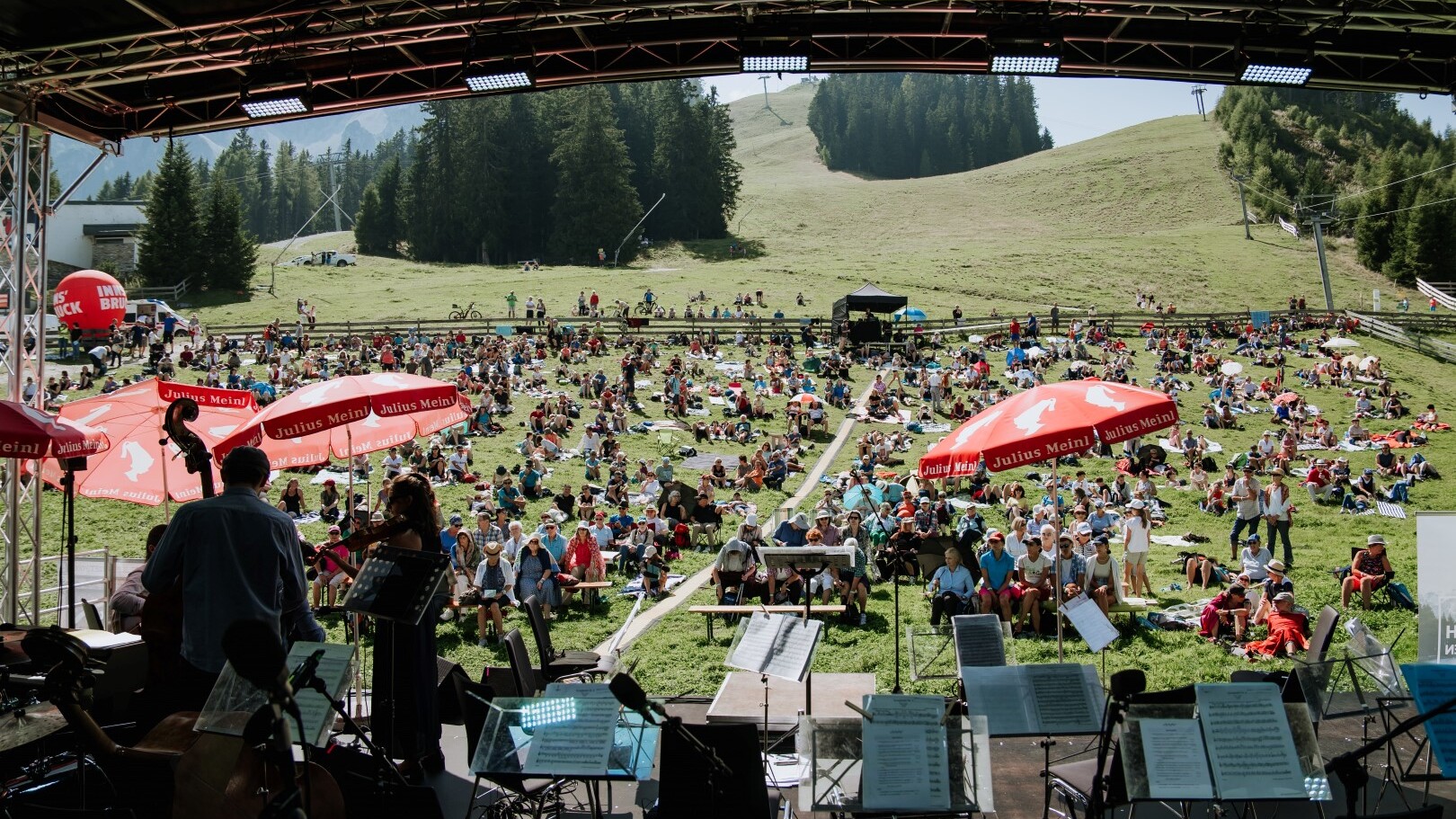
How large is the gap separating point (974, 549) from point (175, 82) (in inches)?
477

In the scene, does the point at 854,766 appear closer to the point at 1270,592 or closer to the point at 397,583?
the point at 397,583

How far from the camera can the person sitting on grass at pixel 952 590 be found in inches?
486

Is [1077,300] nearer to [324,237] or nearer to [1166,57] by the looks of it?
[1166,57]

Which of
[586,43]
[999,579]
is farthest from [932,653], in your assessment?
[586,43]

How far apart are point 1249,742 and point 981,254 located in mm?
66348

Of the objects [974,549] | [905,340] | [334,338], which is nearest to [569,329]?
[334,338]

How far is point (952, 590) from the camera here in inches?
490

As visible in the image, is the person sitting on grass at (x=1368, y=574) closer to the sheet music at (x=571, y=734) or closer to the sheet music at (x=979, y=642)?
the sheet music at (x=979, y=642)

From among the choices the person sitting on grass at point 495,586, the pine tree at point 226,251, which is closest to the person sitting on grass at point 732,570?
the person sitting on grass at point 495,586

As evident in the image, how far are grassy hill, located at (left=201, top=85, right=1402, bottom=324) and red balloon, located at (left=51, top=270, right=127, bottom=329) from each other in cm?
2406

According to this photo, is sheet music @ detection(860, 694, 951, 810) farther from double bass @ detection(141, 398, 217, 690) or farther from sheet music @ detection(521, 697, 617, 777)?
double bass @ detection(141, 398, 217, 690)

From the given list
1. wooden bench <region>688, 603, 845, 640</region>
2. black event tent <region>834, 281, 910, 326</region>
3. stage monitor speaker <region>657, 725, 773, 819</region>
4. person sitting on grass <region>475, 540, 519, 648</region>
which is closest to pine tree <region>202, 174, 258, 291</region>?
black event tent <region>834, 281, 910, 326</region>

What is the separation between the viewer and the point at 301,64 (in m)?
10.4

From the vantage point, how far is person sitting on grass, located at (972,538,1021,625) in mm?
12586
